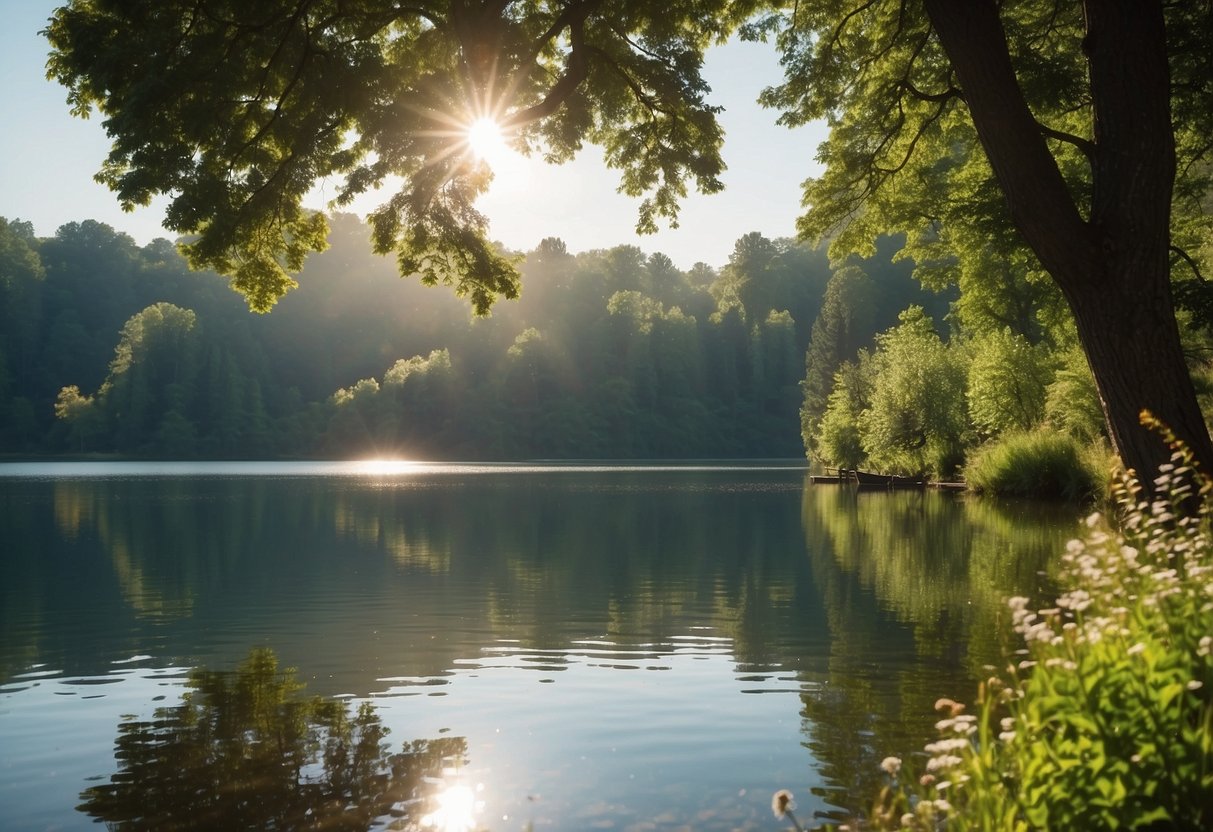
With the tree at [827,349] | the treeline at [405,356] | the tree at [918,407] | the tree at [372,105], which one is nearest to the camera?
the tree at [372,105]

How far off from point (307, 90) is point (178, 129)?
144 centimetres

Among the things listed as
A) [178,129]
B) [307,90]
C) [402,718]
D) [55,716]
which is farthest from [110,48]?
[402,718]

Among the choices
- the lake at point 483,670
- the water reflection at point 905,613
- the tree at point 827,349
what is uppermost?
the tree at point 827,349

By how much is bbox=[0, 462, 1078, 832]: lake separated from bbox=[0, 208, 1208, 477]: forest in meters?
57.1

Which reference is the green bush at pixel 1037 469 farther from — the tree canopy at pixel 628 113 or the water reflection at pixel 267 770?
the water reflection at pixel 267 770

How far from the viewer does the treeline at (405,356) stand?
10525 centimetres

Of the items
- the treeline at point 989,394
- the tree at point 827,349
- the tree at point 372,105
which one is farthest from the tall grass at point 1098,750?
the tree at point 827,349

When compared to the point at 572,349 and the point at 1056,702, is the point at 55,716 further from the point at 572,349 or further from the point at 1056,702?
the point at 572,349

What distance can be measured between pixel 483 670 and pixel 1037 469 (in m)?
25.5

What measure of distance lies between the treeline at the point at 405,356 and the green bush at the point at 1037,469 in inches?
2721

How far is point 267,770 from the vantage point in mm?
6875

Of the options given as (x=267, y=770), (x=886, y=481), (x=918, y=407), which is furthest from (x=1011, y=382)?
(x=267, y=770)

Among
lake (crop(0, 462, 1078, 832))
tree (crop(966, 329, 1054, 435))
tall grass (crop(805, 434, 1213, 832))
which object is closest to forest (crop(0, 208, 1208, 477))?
tree (crop(966, 329, 1054, 435))

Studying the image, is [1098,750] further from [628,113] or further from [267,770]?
[628,113]
